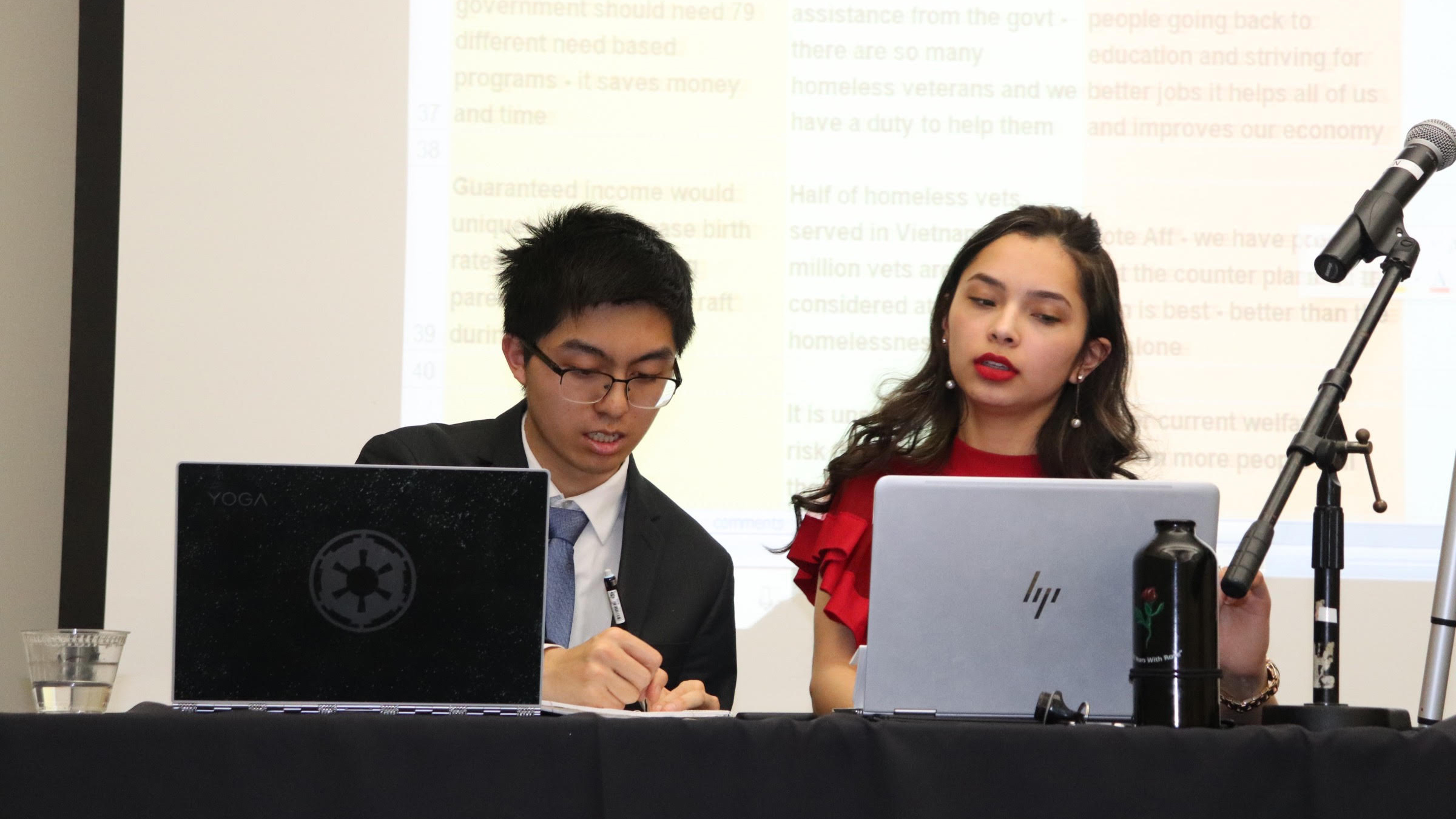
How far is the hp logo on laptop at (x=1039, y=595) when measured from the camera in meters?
1.27

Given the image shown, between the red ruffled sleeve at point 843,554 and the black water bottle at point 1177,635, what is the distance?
0.69 meters

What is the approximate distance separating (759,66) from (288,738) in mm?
2045

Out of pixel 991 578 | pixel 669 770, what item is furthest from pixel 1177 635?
pixel 669 770

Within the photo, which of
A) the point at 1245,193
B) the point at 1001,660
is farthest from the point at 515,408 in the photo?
the point at 1245,193

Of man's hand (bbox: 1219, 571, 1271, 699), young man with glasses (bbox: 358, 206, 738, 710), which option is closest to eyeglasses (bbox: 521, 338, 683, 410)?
young man with glasses (bbox: 358, 206, 738, 710)

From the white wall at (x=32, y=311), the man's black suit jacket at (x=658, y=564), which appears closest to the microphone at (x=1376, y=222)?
the man's black suit jacket at (x=658, y=564)

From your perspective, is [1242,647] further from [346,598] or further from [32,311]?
[32,311]

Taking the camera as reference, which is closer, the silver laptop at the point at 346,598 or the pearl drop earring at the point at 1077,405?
the silver laptop at the point at 346,598

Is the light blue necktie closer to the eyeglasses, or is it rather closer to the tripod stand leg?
the eyeglasses

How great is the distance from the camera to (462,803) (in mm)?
1092

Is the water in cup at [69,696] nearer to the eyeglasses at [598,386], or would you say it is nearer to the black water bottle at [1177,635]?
the eyeglasses at [598,386]

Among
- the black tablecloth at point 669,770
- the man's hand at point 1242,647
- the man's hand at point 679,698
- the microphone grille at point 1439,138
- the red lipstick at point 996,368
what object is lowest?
the man's hand at point 679,698

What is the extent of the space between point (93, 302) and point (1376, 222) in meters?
2.52

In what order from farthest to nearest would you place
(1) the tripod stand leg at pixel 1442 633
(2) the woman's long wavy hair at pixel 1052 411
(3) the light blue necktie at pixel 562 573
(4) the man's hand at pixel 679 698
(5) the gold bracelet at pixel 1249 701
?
(2) the woman's long wavy hair at pixel 1052 411
(3) the light blue necktie at pixel 562 573
(1) the tripod stand leg at pixel 1442 633
(4) the man's hand at pixel 679 698
(5) the gold bracelet at pixel 1249 701
